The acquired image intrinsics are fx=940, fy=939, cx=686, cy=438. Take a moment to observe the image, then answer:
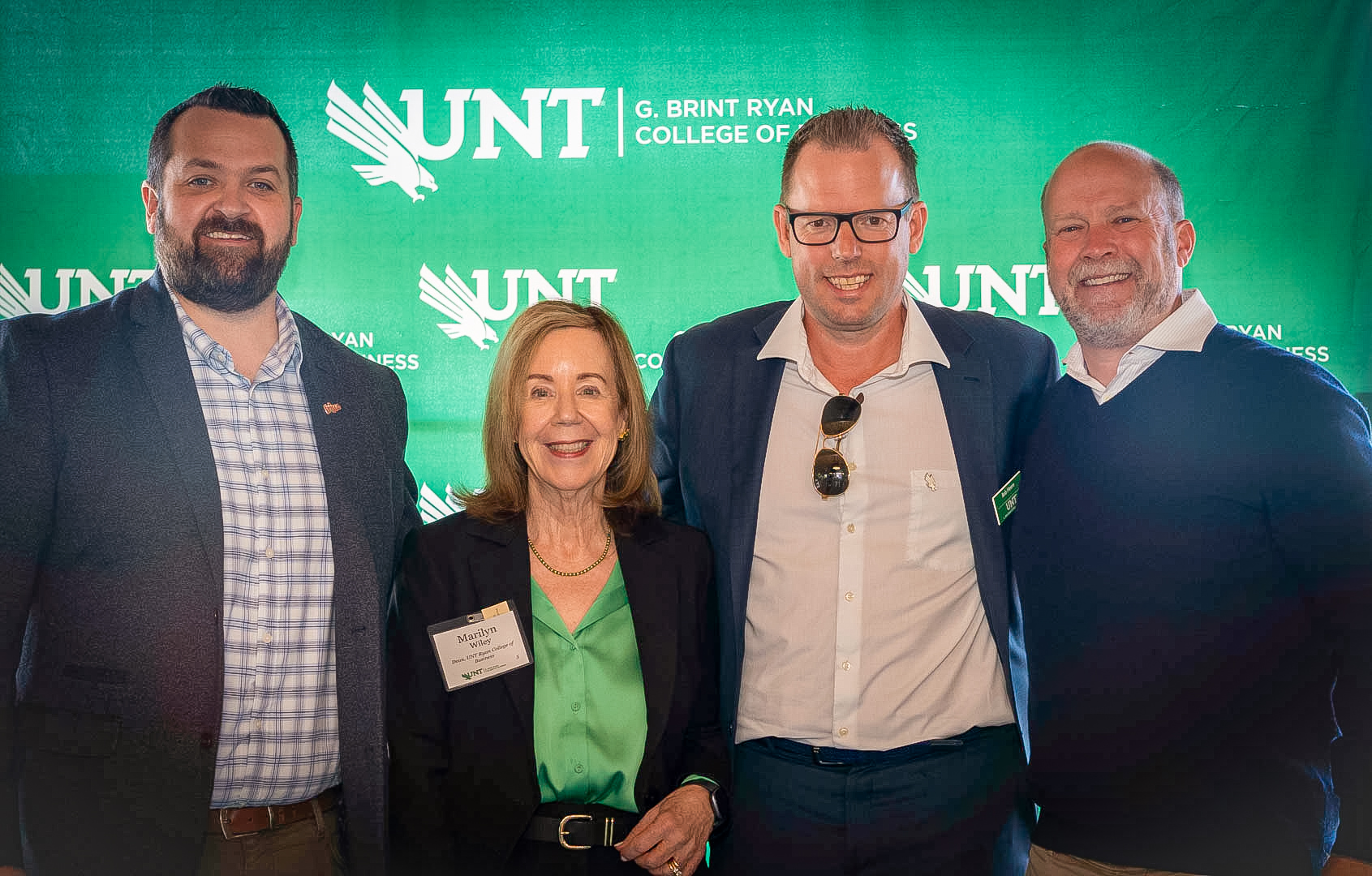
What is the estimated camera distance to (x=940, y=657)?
2.34 metres

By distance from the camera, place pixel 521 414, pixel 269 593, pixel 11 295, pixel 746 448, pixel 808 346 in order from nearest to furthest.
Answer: pixel 269 593
pixel 521 414
pixel 746 448
pixel 808 346
pixel 11 295

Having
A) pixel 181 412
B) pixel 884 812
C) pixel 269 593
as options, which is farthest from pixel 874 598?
pixel 181 412

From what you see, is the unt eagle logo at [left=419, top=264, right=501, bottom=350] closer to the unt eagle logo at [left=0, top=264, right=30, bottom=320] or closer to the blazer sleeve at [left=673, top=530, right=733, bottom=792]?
the unt eagle logo at [left=0, top=264, right=30, bottom=320]

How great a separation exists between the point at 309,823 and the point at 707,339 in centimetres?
163

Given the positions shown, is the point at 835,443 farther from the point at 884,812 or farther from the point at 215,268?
the point at 215,268

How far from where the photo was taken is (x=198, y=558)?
2.08 m

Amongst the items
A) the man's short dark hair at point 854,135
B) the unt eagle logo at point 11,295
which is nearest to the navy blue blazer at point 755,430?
the man's short dark hair at point 854,135

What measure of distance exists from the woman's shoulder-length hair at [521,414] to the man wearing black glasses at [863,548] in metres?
0.25

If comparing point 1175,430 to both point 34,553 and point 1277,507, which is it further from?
point 34,553

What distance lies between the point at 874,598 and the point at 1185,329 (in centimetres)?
96

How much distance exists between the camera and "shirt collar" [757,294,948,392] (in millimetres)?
2518

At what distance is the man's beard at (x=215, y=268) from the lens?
228cm

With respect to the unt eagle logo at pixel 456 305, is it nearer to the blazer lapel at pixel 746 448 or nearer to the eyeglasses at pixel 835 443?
the blazer lapel at pixel 746 448

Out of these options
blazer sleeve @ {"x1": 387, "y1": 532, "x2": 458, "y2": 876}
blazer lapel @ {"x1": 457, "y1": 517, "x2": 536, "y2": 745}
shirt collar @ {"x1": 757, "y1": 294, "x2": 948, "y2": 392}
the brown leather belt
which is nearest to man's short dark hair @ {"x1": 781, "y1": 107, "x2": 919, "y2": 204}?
shirt collar @ {"x1": 757, "y1": 294, "x2": 948, "y2": 392}
